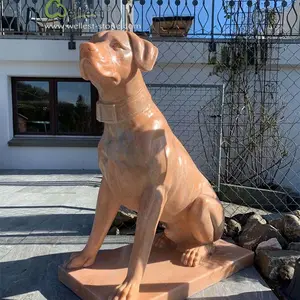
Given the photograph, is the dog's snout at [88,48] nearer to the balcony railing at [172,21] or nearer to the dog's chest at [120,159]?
the dog's chest at [120,159]

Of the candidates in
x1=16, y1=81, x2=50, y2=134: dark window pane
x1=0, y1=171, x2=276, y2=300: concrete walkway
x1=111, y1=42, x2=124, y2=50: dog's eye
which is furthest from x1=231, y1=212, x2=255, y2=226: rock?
x1=16, y1=81, x2=50, y2=134: dark window pane

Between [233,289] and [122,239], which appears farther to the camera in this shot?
[122,239]

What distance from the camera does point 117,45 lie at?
1.43m

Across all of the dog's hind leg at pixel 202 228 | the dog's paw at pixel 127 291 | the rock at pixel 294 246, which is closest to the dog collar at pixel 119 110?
the dog's hind leg at pixel 202 228

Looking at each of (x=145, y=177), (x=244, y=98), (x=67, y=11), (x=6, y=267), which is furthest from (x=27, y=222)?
(x=67, y=11)

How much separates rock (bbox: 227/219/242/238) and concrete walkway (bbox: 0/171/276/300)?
0.67 meters

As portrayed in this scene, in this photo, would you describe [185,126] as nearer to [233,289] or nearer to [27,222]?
[27,222]

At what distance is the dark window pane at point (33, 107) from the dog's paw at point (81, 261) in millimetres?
4363

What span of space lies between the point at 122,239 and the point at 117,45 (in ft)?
5.53

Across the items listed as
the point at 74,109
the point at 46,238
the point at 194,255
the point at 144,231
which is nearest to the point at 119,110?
the point at 144,231

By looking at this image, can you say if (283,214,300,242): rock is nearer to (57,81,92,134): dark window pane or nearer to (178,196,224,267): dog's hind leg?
(178,196,224,267): dog's hind leg

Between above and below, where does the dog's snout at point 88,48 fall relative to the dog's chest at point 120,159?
above

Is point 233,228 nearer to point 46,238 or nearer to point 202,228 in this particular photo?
point 202,228

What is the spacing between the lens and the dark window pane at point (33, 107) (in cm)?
582
